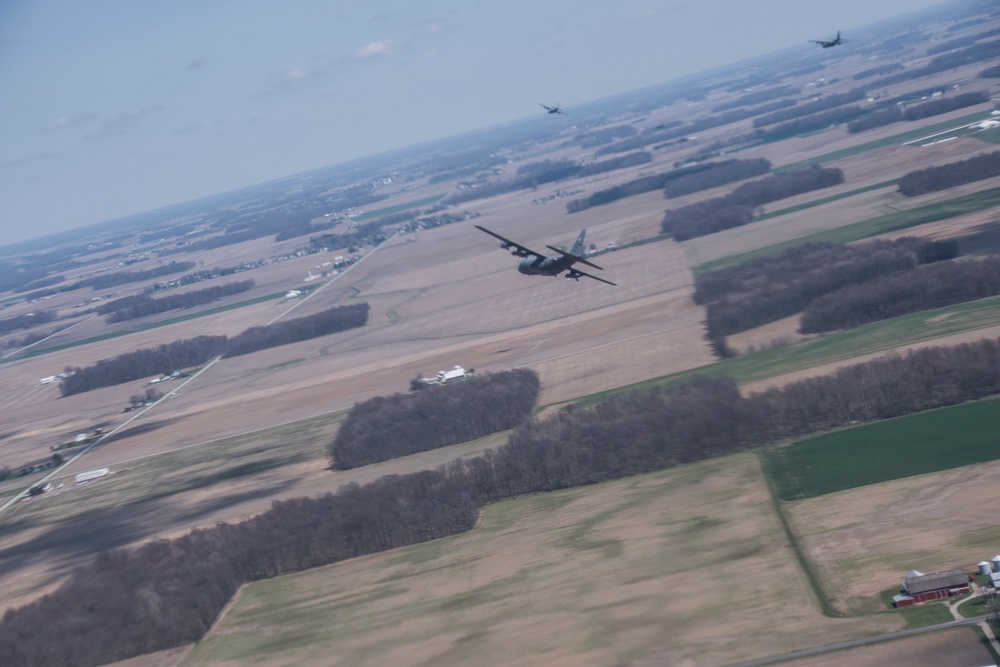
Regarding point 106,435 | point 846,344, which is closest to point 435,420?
point 846,344

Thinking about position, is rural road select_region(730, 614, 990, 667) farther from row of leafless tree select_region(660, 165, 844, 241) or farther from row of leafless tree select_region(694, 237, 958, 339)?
row of leafless tree select_region(660, 165, 844, 241)

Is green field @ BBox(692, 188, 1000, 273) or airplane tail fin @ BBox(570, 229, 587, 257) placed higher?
airplane tail fin @ BBox(570, 229, 587, 257)

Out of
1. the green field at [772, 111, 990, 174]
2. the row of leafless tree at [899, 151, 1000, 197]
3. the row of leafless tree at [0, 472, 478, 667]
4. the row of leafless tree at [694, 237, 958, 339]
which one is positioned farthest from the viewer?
the green field at [772, 111, 990, 174]

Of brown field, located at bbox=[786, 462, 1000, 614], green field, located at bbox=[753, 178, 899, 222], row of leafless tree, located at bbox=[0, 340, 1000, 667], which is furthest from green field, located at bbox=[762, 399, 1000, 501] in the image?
green field, located at bbox=[753, 178, 899, 222]

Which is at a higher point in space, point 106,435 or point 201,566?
point 106,435

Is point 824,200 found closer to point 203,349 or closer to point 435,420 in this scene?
point 435,420

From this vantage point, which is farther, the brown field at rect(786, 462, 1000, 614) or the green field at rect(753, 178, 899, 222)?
the green field at rect(753, 178, 899, 222)

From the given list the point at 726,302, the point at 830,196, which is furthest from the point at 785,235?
the point at 726,302
